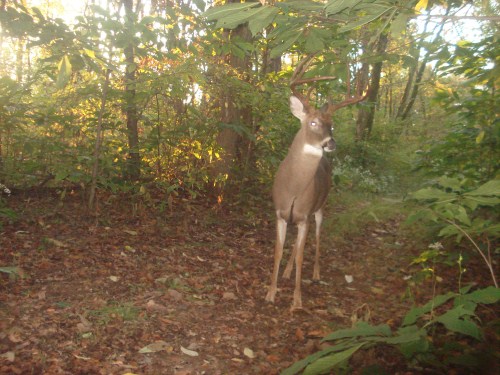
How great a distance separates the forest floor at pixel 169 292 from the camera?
3400mm

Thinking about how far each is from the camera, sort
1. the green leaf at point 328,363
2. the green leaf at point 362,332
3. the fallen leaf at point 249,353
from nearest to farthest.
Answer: the green leaf at point 328,363 < the green leaf at point 362,332 < the fallen leaf at point 249,353

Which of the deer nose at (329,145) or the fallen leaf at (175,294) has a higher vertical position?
the deer nose at (329,145)

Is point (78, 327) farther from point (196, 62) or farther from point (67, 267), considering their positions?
point (196, 62)

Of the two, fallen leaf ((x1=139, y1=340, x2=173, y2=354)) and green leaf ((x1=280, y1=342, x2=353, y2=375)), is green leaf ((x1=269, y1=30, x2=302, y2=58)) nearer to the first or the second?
green leaf ((x1=280, y1=342, x2=353, y2=375))

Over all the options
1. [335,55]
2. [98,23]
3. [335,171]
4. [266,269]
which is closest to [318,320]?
[266,269]

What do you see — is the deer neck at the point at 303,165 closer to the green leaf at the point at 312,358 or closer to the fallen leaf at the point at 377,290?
the fallen leaf at the point at 377,290

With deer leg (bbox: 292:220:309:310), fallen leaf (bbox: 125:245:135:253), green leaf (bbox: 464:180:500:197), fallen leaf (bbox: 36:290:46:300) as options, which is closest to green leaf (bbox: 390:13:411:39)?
green leaf (bbox: 464:180:500:197)

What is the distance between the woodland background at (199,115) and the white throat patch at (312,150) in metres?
0.78

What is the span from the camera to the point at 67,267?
4.63 meters

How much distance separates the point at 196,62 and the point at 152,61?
3.68 feet

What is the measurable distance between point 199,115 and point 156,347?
3642 mm

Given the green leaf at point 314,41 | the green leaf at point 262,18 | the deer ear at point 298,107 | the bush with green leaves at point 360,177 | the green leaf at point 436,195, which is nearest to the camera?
the green leaf at point 262,18

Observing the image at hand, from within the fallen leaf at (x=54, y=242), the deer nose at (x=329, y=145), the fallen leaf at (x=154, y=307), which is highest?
the deer nose at (x=329, y=145)

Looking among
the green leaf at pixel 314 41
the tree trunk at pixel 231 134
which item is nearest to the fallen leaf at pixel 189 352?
the green leaf at pixel 314 41
